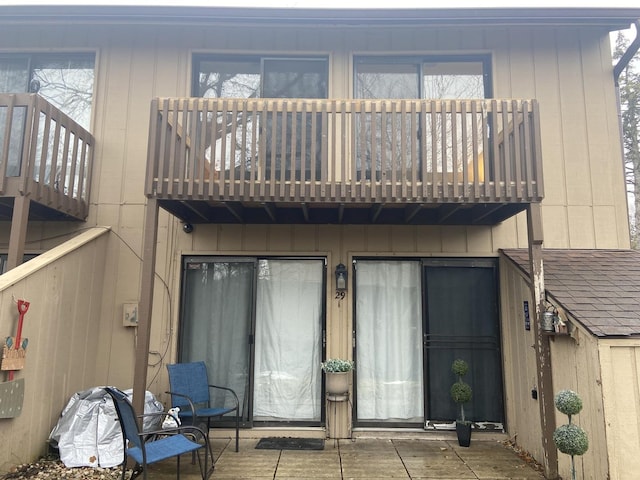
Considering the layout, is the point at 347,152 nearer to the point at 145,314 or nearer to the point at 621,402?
the point at 145,314

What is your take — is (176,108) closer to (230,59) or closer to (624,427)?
(230,59)

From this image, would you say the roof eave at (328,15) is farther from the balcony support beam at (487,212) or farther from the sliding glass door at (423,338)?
the sliding glass door at (423,338)

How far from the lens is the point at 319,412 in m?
4.74

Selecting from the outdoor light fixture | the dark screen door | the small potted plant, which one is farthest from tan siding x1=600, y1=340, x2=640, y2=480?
the outdoor light fixture

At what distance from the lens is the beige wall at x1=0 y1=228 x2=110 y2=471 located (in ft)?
11.5

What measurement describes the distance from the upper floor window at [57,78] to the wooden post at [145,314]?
2.37m

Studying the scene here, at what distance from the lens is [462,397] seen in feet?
14.4

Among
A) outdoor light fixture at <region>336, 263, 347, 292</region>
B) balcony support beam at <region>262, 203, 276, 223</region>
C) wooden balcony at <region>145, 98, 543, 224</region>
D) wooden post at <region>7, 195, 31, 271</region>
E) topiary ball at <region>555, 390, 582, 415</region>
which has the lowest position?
topiary ball at <region>555, 390, 582, 415</region>

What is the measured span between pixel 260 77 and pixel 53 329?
11.9ft

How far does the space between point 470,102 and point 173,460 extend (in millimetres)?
4332

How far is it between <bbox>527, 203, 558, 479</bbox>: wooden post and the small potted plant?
1820 millimetres

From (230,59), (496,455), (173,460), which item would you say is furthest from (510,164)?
(173,460)

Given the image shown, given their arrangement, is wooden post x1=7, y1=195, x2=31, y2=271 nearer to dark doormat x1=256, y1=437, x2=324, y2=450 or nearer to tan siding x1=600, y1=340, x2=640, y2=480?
dark doormat x1=256, y1=437, x2=324, y2=450

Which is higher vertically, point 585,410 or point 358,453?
point 585,410
